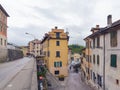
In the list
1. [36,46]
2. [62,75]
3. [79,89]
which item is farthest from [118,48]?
[36,46]

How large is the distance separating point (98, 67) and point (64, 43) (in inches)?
792

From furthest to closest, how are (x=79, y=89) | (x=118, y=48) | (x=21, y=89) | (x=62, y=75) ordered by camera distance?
(x=62, y=75)
(x=79, y=89)
(x=118, y=48)
(x=21, y=89)

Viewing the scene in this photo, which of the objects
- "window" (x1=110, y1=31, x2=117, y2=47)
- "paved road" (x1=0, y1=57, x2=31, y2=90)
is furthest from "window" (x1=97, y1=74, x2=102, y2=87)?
"paved road" (x1=0, y1=57, x2=31, y2=90)

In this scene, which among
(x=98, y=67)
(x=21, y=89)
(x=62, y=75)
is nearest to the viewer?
(x=21, y=89)

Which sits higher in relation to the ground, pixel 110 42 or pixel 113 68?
pixel 110 42

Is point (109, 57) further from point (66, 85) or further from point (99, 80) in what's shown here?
point (66, 85)

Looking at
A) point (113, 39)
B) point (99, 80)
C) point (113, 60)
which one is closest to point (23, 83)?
point (113, 60)

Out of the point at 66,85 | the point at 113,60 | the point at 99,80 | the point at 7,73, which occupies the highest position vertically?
the point at 113,60

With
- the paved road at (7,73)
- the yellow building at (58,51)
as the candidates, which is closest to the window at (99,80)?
the paved road at (7,73)

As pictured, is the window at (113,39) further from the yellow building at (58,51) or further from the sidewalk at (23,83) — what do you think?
the yellow building at (58,51)

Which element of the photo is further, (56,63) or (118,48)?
(56,63)

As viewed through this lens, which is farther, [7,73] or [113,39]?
[7,73]

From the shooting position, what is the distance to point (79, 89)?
34219 millimetres

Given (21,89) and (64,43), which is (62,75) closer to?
(64,43)
